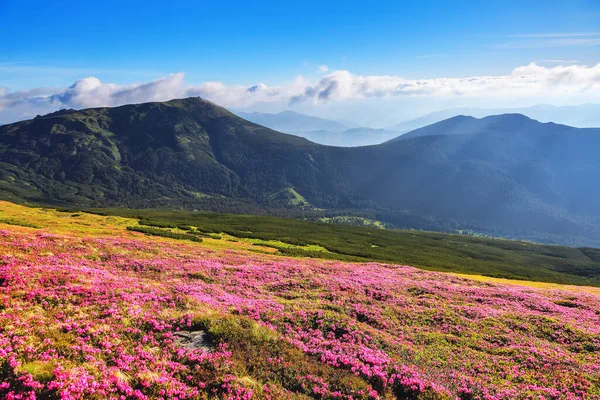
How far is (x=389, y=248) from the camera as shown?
109250 millimetres

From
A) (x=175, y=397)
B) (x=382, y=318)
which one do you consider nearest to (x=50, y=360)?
(x=175, y=397)

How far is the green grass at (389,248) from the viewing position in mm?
81812

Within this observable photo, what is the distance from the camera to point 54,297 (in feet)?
49.5

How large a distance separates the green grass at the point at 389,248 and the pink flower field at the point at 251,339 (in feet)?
126

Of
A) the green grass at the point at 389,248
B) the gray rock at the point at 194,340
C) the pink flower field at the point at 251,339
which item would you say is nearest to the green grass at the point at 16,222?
the pink flower field at the point at 251,339

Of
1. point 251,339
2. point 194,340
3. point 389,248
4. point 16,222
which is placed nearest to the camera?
point 194,340

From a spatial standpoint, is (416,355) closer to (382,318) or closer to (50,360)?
(382,318)

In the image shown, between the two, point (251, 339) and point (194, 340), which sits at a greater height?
point (194, 340)

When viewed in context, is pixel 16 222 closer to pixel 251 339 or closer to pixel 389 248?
pixel 251 339

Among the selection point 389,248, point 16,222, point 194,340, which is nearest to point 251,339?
point 194,340

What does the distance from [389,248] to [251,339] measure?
101m

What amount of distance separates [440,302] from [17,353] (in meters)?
29.1

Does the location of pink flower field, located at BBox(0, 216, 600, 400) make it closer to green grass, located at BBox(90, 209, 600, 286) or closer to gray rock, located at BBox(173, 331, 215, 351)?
→ gray rock, located at BBox(173, 331, 215, 351)

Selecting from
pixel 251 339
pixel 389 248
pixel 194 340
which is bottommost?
pixel 389 248
